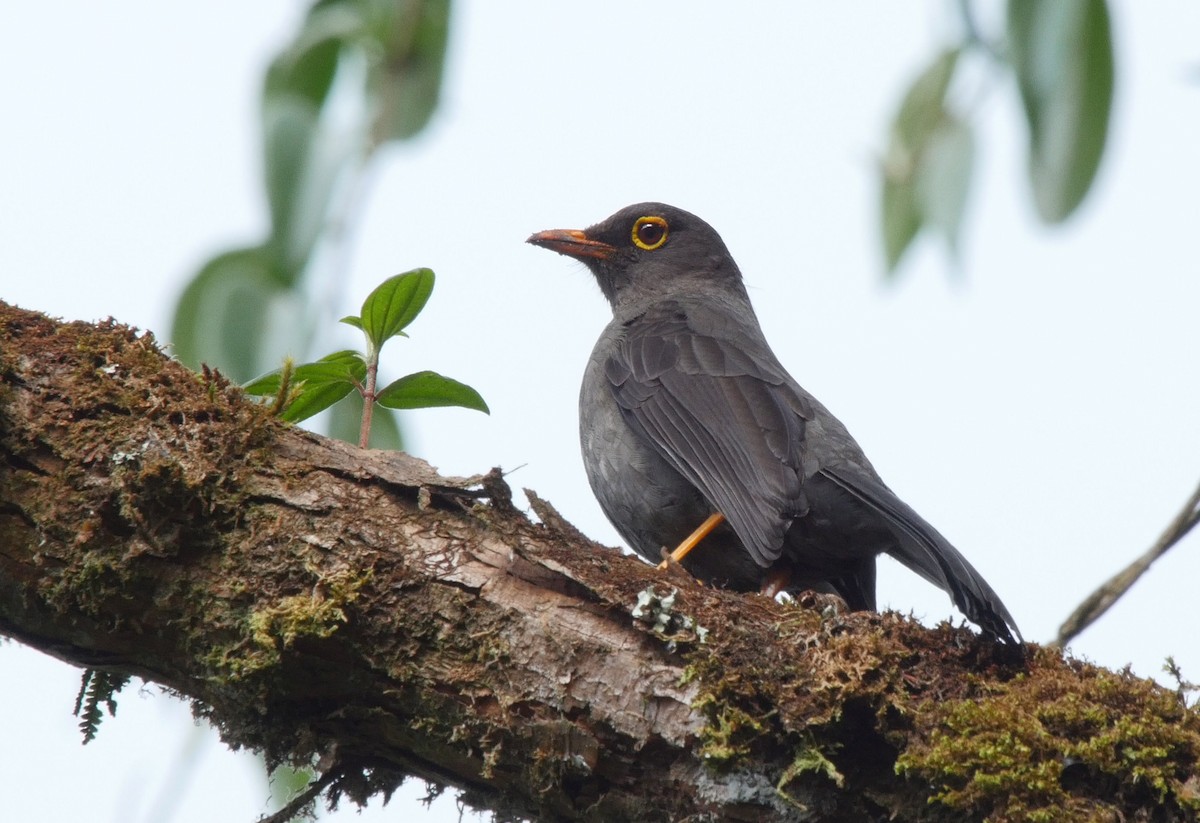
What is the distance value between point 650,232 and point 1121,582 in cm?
427

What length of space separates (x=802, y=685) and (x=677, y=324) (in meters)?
3.40

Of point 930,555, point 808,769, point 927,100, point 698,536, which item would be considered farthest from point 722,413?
point 808,769

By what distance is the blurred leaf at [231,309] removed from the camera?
2.91 m

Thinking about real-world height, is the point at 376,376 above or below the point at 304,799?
above

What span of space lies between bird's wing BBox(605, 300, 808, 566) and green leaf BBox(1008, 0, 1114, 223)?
90.9 inches

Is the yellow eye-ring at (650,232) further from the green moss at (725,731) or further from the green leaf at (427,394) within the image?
the green moss at (725,731)

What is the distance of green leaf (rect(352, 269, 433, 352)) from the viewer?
4.07 meters

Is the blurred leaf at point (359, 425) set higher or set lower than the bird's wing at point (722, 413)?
lower

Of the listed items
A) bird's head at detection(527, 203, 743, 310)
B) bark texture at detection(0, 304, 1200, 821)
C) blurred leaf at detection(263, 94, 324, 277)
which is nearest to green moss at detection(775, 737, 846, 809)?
bark texture at detection(0, 304, 1200, 821)

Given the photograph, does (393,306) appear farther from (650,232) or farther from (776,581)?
(650,232)

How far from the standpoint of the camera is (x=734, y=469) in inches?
200

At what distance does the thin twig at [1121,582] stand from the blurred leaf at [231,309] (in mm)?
2450

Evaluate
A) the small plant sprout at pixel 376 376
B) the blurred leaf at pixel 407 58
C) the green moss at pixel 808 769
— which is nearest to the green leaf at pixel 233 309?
the blurred leaf at pixel 407 58

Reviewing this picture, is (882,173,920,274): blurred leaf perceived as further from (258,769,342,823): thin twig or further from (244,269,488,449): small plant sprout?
(258,769,342,823): thin twig
